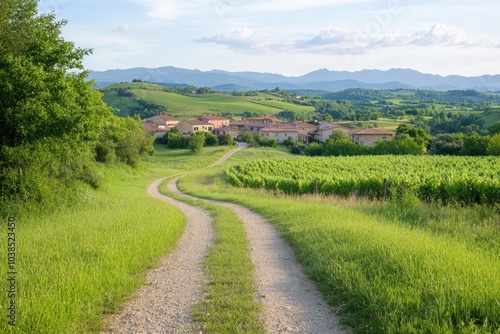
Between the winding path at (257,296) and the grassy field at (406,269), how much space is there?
0.33 meters

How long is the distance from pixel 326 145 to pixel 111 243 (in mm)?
80278

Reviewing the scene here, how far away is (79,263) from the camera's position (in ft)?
24.0

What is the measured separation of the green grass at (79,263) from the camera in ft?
17.7

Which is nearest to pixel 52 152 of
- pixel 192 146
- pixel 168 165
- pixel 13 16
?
pixel 13 16

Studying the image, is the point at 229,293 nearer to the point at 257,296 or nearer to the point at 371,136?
the point at 257,296

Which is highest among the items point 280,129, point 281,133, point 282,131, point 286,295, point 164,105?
point 164,105

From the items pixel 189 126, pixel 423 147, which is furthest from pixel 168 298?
pixel 189 126

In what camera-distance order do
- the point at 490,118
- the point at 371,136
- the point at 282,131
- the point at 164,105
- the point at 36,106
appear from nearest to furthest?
the point at 36,106
the point at 371,136
the point at 282,131
the point at 490,118
the point at 164,105

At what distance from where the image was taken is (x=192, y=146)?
83.1 meters

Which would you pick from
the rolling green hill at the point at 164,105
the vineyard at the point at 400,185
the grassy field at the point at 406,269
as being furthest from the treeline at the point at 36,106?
the rolling green hill at the point at 164,105

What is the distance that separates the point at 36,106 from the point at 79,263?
7.79 meters

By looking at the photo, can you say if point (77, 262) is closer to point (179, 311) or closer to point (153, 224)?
point (179, 311)

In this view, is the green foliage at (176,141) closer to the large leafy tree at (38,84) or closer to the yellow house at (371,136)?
the yellow house at (371,136)

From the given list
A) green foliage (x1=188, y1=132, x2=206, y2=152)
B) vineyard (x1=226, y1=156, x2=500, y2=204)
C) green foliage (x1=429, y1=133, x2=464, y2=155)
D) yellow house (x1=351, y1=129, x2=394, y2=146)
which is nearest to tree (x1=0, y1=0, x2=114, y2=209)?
vineyard (x1=226, y1=156, x2=500, y2=204)
